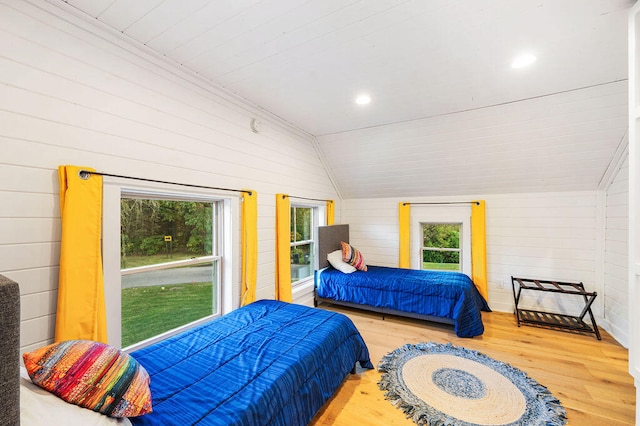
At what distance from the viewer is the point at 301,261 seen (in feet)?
13.3

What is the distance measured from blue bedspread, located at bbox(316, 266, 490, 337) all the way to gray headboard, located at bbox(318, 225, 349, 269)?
183 millimetres

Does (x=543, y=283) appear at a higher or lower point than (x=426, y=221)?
lower

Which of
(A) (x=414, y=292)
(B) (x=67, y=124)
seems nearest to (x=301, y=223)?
(A) (x=414, y=292)

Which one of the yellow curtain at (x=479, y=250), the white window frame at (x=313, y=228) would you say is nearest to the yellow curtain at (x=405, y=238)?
the yellow curtain at (x=479, y=250)

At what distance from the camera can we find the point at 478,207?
3893 mm

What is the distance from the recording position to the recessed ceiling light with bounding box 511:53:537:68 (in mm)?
1955

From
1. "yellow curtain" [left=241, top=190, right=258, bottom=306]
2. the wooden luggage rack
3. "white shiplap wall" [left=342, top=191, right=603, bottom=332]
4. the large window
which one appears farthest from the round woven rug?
the large window

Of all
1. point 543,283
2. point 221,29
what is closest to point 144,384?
point 221,29

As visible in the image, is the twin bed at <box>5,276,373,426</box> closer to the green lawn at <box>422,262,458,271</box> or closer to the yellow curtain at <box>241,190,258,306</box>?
the yellow curtain at <box>241,190,258,306</box>

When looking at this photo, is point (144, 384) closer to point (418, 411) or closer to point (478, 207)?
point (418, 411)

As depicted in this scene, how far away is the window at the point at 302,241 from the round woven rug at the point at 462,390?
5.99 ft

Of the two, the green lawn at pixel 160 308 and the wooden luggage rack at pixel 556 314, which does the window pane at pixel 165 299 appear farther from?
the wooden luggage rack at pixel 556 314

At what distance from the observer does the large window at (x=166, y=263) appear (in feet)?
6.61

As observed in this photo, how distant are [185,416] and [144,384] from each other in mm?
243
